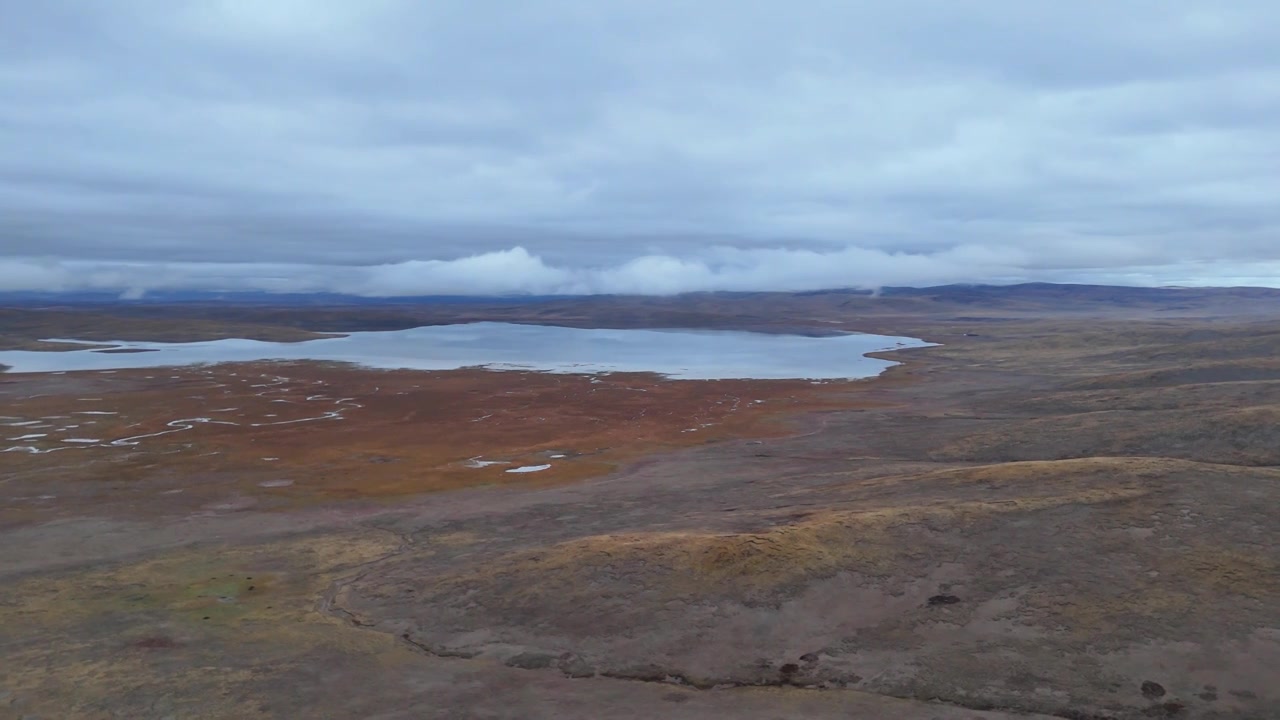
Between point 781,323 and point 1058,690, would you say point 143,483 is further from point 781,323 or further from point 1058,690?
point 781,323

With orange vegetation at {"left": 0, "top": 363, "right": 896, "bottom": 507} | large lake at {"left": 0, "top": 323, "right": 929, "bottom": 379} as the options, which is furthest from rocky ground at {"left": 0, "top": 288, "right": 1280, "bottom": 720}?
→ large lake at {"left": 0, "top": 323, "right": 929, "bottom": 379}

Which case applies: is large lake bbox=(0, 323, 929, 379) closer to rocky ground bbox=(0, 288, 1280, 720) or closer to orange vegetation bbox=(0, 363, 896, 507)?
orange vegetation bbox=(0, 363, 896, 507)

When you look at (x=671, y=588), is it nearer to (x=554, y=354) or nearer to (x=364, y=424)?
(x=364, y=424)

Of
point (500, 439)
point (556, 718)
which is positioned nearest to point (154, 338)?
point (500, 439)

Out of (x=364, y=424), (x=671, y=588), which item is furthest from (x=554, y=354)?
(x=671, y=588)

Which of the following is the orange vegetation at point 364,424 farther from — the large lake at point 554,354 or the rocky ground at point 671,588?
the large lake at point 554,354
